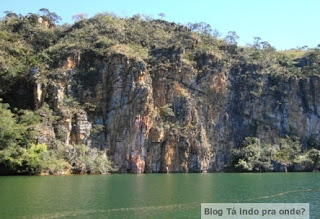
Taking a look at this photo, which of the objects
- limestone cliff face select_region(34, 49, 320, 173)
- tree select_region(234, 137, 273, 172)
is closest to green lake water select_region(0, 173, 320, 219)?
limestone cliff face select_region(34, 49, 320, 173)

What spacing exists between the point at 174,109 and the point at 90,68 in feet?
61.0

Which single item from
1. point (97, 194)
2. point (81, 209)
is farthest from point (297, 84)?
point (81, 209)

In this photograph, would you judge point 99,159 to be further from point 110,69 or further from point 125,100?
point 110,69

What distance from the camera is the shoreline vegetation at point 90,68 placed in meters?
57.1

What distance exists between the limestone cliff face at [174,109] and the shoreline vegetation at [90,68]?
4.75 ft

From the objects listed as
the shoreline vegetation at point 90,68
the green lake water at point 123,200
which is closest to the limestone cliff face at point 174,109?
the shoreline vegetation at point 90,68

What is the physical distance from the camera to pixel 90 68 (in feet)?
251

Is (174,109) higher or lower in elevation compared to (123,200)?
higher

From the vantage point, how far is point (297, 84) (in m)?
92.7

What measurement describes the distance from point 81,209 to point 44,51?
193 feet

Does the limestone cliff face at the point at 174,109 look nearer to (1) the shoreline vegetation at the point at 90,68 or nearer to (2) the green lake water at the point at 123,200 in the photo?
(1) the shoreline vegetation at the point at 90,68

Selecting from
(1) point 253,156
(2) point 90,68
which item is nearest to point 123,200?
(2) point 90,68

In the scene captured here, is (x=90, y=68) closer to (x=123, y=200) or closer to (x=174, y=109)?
(x=174, y=109)

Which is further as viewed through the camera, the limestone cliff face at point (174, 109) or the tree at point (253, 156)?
the tree at point (253, 156)
